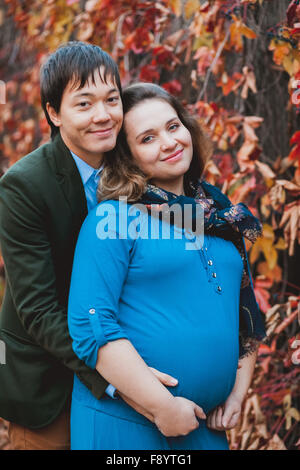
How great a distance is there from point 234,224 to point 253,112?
3.56 feet

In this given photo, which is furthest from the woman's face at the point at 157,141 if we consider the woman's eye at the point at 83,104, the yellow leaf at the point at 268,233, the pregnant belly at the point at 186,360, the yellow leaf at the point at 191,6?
the yellow leaf at the point at 191,6

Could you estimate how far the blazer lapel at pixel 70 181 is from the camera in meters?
1.71

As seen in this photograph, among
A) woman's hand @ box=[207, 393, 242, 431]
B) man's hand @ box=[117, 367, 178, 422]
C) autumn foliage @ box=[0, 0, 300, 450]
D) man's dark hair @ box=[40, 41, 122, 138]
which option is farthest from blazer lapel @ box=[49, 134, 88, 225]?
autumn foliage @ box=[0, 0, 300, 450]

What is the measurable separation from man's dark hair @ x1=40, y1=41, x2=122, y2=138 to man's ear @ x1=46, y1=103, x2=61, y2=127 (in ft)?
0.05

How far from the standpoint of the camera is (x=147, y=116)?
1.70 meters

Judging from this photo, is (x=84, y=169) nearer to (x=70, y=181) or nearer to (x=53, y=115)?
(x=70, y=181)

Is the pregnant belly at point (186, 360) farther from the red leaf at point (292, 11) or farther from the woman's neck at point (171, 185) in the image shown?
the red leaf at point (292, 11)

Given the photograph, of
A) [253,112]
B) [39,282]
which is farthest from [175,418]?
[253,112]

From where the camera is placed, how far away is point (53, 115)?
1.79m

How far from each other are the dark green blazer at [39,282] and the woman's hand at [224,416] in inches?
14.4

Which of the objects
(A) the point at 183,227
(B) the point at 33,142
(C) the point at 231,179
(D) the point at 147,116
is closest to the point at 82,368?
(A) the point at 183,227

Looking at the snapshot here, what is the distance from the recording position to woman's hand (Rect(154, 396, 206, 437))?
1.47m

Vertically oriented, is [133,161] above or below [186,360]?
above

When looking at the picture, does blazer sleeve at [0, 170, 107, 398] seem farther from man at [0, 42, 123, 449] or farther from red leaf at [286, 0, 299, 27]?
red leaf at [286, 0, 299, 27]
